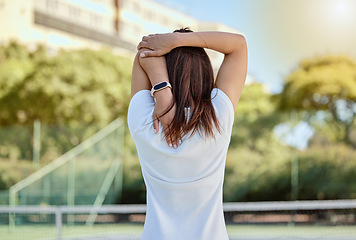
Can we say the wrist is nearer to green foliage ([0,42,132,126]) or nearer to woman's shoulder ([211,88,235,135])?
woman's shoulder ([211,88,235,135])

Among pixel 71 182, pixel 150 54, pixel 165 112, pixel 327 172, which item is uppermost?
pixel 150 54

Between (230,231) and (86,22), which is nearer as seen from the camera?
(230,231)

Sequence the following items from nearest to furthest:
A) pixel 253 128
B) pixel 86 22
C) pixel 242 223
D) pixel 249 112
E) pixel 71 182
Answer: pixel 242 223 < pixel 71 182 < pixel 253 128 < pixel 249 112 < pixel 86 22

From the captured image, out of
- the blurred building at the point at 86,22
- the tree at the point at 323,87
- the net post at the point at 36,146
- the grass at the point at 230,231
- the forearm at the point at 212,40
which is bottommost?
the grass at the point at 230,231

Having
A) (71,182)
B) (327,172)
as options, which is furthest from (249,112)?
(71,182)

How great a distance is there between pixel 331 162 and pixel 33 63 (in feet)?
26.9

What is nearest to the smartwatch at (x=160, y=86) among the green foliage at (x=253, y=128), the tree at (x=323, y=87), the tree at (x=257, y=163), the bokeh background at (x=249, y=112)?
the bokeh background at (x=249, y=112)

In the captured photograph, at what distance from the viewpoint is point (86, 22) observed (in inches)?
1077

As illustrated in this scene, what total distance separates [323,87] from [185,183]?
12957mm

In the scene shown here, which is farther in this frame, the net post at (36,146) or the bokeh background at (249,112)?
the net post at (36,146)

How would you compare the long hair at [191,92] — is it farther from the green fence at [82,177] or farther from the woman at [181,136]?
the green fence at [82,177]

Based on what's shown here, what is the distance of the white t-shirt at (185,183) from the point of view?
3.76 feet

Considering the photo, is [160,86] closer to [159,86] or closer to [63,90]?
[159,86]

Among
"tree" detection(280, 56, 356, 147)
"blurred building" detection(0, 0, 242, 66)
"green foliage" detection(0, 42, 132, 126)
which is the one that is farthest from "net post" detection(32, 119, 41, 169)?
"blurred building" detection(0, 0, 242, 66)
